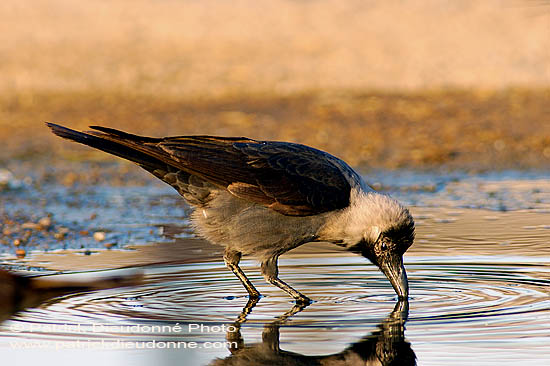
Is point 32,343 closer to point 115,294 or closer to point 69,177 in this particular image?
point 115,294

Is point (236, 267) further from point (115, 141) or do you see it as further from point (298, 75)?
point (298, 75)

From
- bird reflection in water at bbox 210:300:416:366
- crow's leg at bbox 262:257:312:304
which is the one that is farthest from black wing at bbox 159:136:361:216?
bird reflection in water at bbox 210:300:416:366

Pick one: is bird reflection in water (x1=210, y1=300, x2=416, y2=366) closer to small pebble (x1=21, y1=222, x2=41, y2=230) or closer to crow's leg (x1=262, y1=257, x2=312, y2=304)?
crow's leg (x1=262, y1=257, x2=312, y2=304)

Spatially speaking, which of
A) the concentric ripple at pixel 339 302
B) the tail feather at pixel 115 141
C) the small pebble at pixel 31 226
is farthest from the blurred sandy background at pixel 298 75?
the tail feather at pixel 115 141

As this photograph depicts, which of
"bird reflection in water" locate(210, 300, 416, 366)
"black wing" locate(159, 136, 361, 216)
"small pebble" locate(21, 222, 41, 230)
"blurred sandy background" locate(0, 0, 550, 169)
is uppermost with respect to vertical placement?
"blurred sandy background" locate(0, 0, 550, 169)

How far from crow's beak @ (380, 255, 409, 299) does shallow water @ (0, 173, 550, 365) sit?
0.07 m

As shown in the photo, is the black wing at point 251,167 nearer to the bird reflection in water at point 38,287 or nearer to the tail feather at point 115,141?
the tail feather at point 115,141

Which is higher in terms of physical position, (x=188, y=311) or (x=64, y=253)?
(x=64, y=253)

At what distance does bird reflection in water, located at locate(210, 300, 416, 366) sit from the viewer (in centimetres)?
475

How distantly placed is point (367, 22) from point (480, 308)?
14.3 m

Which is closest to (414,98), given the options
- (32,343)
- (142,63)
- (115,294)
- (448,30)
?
(448,30)

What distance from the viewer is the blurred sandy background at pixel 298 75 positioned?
44.9ft

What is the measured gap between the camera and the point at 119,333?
17.4ft

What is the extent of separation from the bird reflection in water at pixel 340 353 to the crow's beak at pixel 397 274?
821 millimetres
